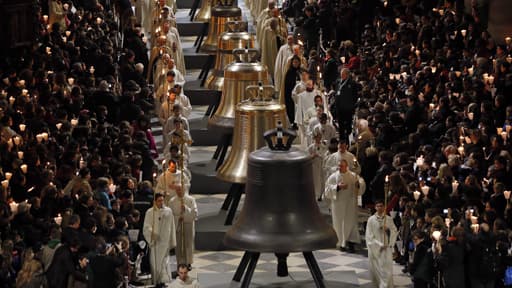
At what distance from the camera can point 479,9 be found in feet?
109

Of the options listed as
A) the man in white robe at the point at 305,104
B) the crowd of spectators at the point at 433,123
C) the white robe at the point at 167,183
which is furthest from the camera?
the man in white robe at the point at 305,104

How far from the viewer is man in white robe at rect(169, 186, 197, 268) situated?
2612cm

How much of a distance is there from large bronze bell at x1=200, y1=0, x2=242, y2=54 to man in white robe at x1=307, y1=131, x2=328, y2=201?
6.05 m

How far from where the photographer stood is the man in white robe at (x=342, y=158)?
27625 millimetres

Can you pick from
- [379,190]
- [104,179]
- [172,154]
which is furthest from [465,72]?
[104,179]

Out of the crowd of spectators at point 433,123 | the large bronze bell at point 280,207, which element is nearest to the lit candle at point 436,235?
the crowd of spectators at point 433,123

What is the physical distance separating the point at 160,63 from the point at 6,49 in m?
2.92

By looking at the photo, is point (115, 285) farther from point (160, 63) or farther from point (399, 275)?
point (160, 63)

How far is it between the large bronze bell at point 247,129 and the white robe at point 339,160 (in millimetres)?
4300

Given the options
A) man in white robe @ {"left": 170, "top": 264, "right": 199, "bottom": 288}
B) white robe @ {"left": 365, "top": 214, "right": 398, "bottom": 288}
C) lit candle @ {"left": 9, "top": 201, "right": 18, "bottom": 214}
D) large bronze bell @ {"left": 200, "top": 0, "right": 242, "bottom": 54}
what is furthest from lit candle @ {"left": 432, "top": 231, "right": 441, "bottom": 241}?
large bronze bell @ {"left": 200, "top": 0, "right": 242, "bottom": 54}

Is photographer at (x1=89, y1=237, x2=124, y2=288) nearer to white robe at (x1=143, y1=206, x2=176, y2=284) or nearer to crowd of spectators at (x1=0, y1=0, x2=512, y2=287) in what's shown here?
crowd of spectators at (x1=0, y1=0, x2=512, y2=287)

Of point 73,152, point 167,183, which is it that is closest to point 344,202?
point 167,183

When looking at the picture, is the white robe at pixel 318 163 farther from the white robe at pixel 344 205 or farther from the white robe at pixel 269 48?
the white robe at pixel 269 48

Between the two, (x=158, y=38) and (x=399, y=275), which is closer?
(x=399, y=275)
